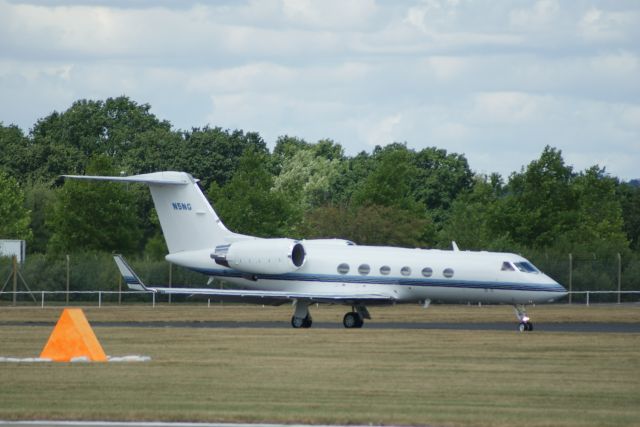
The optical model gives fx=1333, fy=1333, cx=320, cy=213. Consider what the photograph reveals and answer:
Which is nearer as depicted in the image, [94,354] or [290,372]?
[290,372]

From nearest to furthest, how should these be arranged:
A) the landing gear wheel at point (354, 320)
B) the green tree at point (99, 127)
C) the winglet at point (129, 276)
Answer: the winglet at point (129, 276) → the landing gear wheel at point (354, 320) → the green tree at point (99, 127)

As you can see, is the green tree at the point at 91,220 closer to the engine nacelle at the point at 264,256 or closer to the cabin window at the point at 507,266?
the engine nacelle at the point at 264,256

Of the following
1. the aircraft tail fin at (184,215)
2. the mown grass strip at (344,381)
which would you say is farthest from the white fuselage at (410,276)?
the mown grass strip at (344,381)

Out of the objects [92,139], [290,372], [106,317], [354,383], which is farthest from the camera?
[92,139]

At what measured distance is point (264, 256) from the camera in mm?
37156

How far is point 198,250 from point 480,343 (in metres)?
12.4

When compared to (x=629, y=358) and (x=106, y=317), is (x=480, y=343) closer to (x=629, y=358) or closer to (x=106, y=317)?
(x=629, y=358)

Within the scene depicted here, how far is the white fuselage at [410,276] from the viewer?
117 ft

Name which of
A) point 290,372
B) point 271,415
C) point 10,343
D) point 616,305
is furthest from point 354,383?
point 616,305

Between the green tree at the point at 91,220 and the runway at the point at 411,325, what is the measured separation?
30.7 meters

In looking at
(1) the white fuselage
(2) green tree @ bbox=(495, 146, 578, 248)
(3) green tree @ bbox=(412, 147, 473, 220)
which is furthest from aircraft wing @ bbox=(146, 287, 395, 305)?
(3) green tree @ bbox=(412, 147, 473, 220)

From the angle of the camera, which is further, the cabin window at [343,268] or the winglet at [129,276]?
the cabin window at [343,268]

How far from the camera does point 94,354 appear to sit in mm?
24359

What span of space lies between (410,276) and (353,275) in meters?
1.63
